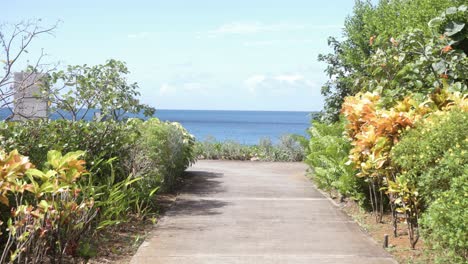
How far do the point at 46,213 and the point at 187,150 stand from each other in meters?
9.91

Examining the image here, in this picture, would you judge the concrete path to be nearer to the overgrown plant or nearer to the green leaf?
the overgrown plant

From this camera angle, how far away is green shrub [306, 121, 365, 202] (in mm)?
10086

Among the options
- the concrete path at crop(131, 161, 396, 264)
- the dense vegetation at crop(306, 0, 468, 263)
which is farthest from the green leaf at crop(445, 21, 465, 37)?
the concrete path at crop(131, 161, 396, 264)

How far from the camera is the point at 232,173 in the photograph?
16469 millimetres

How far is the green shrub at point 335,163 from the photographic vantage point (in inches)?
397

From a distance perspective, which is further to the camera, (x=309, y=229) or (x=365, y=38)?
(x=365, y=38)

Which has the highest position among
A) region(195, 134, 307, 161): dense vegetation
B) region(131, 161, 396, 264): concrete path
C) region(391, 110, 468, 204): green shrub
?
region(391, 110, 468, 204): green shrub

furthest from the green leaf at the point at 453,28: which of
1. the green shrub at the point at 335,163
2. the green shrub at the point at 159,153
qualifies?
the green shrub at the point at 159,153

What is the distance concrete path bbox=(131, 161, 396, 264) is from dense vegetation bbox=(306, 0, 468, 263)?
60 cm

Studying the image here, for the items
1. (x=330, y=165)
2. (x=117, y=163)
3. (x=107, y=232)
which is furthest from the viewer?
(x=330, y=165)

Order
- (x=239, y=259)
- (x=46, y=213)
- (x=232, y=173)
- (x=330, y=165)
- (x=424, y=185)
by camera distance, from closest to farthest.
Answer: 1. (x=46, y=213)
2. (x=424, y=185)
3. (x=239, y=259)
4. (x=330, y=165)
5. (x=232, y=173)

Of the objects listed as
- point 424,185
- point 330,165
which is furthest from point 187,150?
point 424,185

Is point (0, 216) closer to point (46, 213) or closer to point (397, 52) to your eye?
point (46, 213)

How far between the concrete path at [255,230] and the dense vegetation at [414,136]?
604 mm
